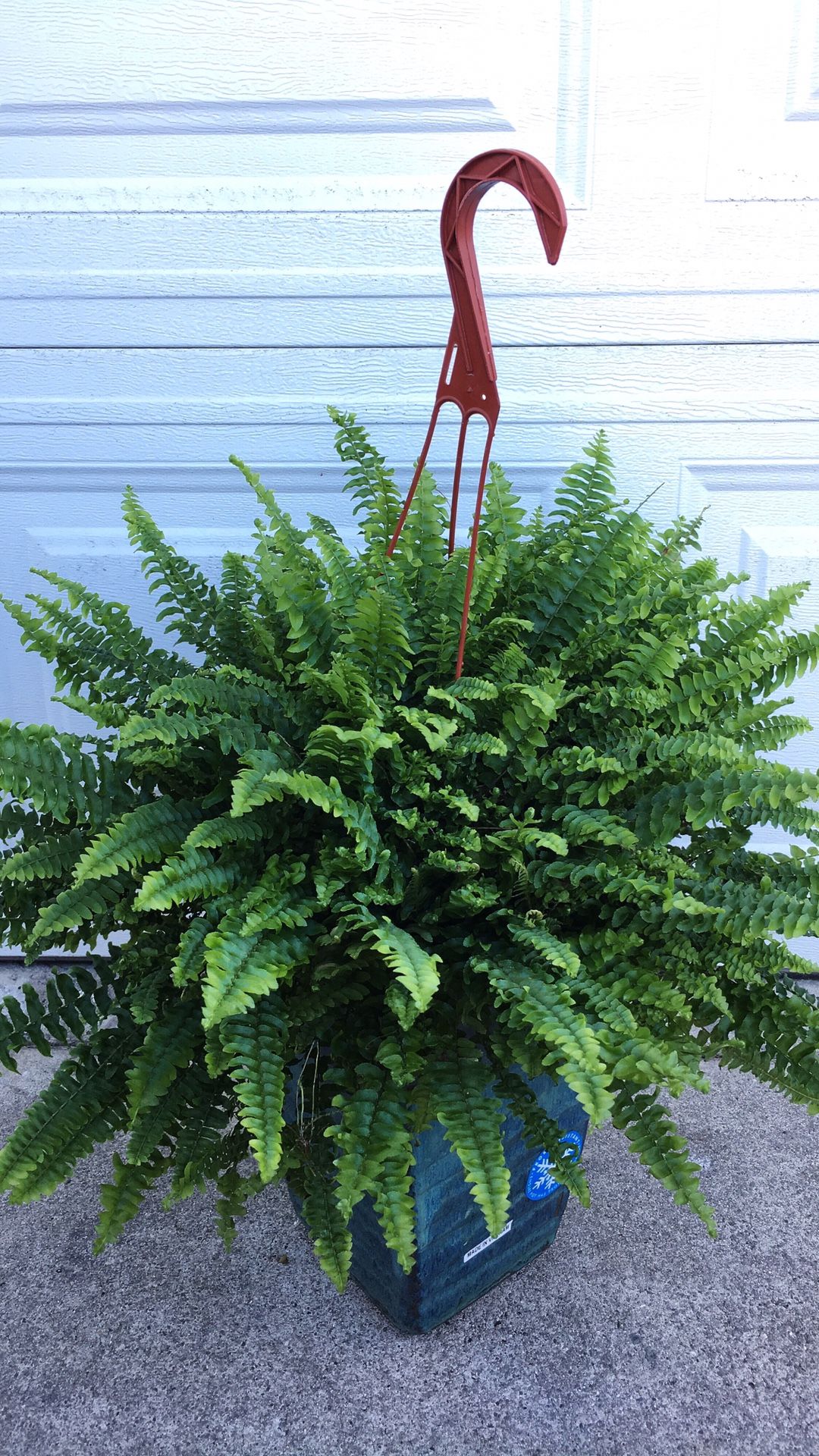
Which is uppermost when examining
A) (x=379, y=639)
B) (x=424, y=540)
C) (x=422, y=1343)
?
(x=424, y=540)

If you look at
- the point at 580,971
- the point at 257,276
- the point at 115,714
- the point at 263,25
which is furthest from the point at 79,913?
the point at 263,25

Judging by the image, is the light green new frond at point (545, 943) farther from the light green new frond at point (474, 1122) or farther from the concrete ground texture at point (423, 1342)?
the concrete ground texture at point (423, 1342)

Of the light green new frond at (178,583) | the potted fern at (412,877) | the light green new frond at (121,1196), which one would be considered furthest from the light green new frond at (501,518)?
the light green new frond at (121,1196)

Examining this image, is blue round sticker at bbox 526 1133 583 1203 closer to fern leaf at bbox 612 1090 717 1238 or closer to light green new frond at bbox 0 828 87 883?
fern leaf at bbox 612 1090 717 1238

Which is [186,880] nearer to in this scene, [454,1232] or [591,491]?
[454,1232]

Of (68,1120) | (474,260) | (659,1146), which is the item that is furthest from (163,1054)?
(474,260)

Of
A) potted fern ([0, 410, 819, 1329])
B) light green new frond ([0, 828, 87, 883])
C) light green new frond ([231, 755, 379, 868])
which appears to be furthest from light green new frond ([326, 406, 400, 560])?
light green new frond ([0, 828, 87, 883])

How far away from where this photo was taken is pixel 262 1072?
39.6 inches

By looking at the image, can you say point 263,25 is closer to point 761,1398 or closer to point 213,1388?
point 213,1388

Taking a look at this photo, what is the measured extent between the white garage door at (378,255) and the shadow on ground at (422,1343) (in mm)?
1151

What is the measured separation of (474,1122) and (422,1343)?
1.95 feet

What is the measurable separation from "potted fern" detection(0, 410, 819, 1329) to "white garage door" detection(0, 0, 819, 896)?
61 centimetres

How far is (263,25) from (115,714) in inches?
49.5

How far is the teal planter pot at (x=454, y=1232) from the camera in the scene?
124 centimetres
